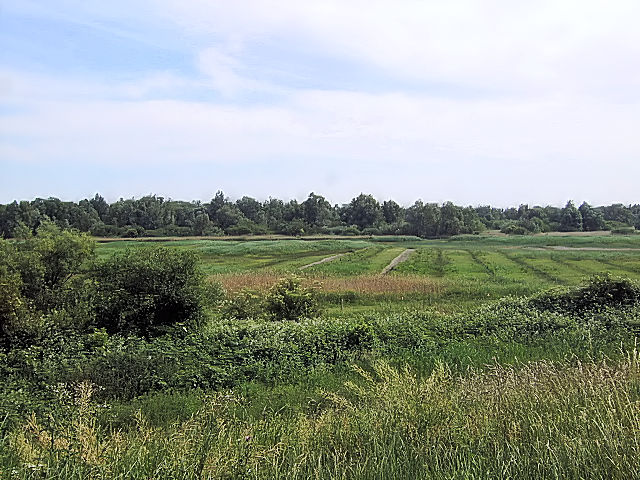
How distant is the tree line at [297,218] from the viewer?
65750 mm

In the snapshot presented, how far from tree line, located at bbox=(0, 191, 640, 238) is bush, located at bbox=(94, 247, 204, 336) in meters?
39.8

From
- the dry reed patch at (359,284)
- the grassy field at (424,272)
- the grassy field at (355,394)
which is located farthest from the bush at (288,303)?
the dry reed patch at (359,284)

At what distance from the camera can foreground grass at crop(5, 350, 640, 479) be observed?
10.2 feet

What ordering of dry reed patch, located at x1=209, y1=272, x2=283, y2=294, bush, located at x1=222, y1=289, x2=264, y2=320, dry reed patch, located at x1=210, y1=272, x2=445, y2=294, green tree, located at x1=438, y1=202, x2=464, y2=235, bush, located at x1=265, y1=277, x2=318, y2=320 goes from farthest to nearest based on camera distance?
1. green tree, located at x1=438, y1=202, x2=464, y2=235
2. dry reed patch, located at x1=210, y1=272, x2=445, y2=294
3. dry reed patch, located at x1=209, y1=272, x2=283, y2=294
4. bush, located at x1=222, y1=289, x2=264, y2=320
5. bush, located at x1=265, y1=277, x2=318, y2=320

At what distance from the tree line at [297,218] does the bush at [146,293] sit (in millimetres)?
39823

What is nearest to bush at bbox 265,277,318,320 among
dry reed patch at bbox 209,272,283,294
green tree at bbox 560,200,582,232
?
dry reed patch at bbox 209,272,283,294

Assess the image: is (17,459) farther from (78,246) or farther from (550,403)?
(78,246)

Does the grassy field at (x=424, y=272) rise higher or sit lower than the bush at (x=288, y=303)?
lower

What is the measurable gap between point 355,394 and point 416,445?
2.46 m

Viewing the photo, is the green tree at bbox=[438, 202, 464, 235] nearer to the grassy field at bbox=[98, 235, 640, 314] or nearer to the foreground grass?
the grassy field at bbox=[98, 235, 640, 314]

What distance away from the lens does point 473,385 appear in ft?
16.5

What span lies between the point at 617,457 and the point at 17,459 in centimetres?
414

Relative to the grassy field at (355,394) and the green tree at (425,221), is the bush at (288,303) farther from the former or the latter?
the green tree at (425,221)

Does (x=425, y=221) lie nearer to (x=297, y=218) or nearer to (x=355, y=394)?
(x=297, y=218)
